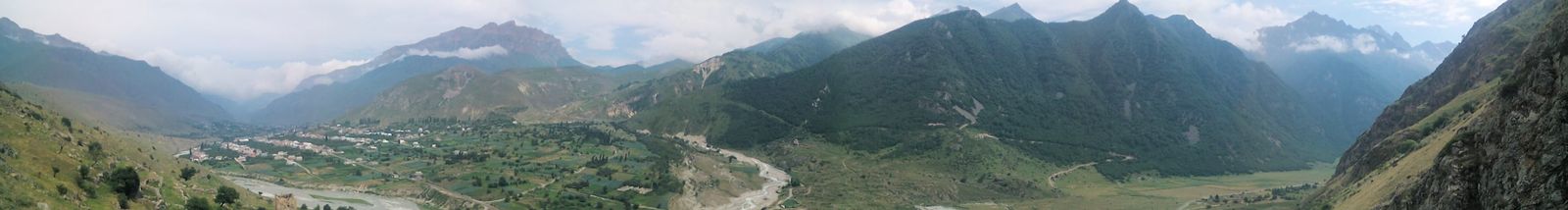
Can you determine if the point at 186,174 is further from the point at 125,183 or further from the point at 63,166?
the point at 125,183

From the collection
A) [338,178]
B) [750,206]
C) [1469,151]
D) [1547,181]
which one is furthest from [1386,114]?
[338,178]

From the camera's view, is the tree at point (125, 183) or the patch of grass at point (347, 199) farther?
the patch of grass at point (347, 199)

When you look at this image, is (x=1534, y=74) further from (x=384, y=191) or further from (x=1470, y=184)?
(x=384, y=191)

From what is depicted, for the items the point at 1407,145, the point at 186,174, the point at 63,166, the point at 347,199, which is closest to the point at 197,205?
the point at 63,166

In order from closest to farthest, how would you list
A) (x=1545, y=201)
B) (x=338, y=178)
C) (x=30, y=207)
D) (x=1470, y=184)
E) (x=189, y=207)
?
1. (x=1545, y=201)
2. (x=1470, y=184)
3. (x=30, y=207)
4. (x=189, y=207)
5. (x=338, y=178)

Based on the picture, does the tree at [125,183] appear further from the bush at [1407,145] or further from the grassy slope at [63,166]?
the bush at [1407,145]

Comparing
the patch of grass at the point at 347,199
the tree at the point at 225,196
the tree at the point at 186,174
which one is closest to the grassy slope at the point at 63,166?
the tree at the point at 186,174
